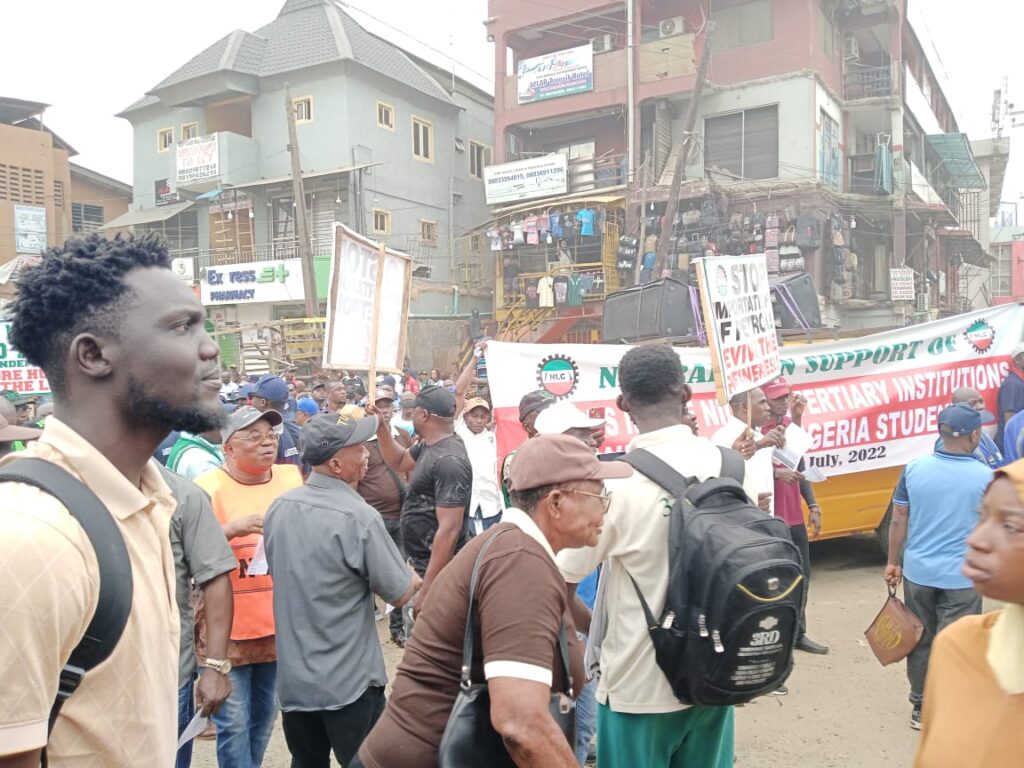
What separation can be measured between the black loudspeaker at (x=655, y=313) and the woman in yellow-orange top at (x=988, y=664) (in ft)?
28.7

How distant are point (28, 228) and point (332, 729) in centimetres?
3522

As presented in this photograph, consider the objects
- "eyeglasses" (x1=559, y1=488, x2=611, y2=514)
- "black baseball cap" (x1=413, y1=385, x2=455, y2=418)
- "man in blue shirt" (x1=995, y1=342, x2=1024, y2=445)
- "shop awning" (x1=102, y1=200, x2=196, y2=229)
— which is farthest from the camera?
"shop awning" (x1=102, y1=200, x2=196, y2=229)

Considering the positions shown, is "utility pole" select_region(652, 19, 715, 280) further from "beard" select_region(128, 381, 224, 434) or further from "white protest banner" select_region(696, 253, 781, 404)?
"beard" select_region(128, 381, 224, 434)

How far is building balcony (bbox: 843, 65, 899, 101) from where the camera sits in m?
26.5

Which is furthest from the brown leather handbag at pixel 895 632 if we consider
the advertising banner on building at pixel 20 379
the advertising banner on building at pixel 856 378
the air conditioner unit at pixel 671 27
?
the air conditioner unit at pixel 671 27

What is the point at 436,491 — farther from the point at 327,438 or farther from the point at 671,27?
the point at 671,27

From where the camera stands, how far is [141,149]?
34188 millimetres

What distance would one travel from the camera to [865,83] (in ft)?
88.2

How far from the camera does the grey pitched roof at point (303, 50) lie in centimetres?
2981

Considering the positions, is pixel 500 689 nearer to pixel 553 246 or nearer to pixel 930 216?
pixel 553 246

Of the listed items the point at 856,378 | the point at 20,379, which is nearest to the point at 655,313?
the point at 856,378

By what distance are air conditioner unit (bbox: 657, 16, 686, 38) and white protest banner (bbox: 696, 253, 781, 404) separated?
2338cm

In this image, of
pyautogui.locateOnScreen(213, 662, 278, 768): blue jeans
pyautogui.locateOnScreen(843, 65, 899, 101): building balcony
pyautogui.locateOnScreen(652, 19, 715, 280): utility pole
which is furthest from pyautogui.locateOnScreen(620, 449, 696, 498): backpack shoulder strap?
pyautogui.locateOnScreen(843, 65, 899, 101): building balcony

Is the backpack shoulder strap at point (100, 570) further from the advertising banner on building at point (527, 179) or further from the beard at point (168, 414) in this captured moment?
the advertising banner on building at point (527, 179)
